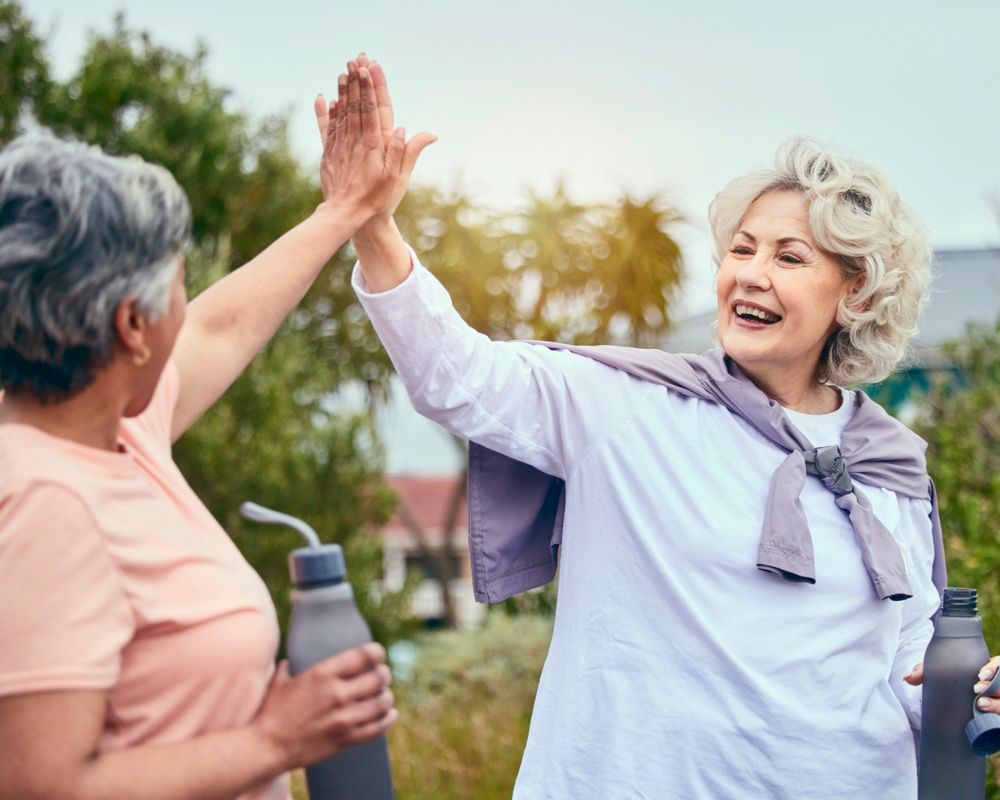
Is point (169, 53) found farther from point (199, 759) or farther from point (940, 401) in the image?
point (199, 759)

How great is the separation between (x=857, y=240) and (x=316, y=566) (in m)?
1.61

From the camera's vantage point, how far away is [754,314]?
261 cm

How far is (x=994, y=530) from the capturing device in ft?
18.0

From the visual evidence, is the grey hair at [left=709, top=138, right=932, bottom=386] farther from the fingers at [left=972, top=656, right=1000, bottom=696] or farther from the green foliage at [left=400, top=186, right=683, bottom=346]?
the green foliage at [left=400, top=186, right=683, bottom=346]

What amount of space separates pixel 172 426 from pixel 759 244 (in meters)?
1.35

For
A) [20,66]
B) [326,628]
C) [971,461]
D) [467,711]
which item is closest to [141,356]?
[326,628]

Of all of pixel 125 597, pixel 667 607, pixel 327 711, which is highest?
pixel 125 597

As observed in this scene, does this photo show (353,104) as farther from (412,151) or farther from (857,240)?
(857,240)

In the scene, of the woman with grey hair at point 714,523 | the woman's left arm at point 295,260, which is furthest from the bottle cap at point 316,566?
the woman with grey hair at point 714,523

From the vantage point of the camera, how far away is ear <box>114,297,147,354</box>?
141cm

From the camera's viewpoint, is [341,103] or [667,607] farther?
[667,607]

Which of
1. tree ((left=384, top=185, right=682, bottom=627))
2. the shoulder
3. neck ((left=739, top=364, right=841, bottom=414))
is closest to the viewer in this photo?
the shoulder

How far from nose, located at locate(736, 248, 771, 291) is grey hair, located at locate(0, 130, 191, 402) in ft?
4.76

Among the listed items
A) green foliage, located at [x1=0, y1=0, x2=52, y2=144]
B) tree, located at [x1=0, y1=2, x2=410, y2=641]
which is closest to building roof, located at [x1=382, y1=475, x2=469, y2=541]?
tree, located at [x1=0, y1=2, x2=410, y2=641]
